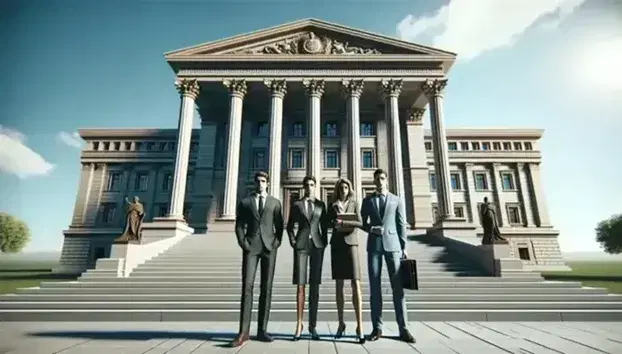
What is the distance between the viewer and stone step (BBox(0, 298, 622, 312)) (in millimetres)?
Result: 7750

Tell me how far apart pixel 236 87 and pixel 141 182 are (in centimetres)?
2235

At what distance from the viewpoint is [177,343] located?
483 cm

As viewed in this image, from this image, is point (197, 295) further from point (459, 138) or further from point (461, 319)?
point (459, 138)

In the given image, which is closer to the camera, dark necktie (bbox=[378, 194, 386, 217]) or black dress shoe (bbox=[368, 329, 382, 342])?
black dress shoe (bbox=[368, 329, 382, 342])

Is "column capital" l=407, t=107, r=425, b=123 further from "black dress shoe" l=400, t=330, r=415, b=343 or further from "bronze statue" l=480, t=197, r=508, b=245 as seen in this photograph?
"black dress shoe" l=400, t=330, r=415, b=343

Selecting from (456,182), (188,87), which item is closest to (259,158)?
(188,87)

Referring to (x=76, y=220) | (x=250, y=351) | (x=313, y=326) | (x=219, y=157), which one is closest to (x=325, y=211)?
(x=313, y=326)

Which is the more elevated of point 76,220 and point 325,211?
point 76,220

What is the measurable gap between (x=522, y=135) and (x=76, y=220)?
52.8 meters

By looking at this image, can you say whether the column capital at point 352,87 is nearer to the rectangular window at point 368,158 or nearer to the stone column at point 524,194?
the rectangular window at point 368,158

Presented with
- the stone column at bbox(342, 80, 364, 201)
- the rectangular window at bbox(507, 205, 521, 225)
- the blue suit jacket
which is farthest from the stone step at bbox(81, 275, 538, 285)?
the rectangular window at bbox(507, 205, 521, 225)

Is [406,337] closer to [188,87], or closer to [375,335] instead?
[375,335]

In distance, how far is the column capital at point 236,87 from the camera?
826 inches

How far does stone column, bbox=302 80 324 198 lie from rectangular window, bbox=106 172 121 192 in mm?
27911
